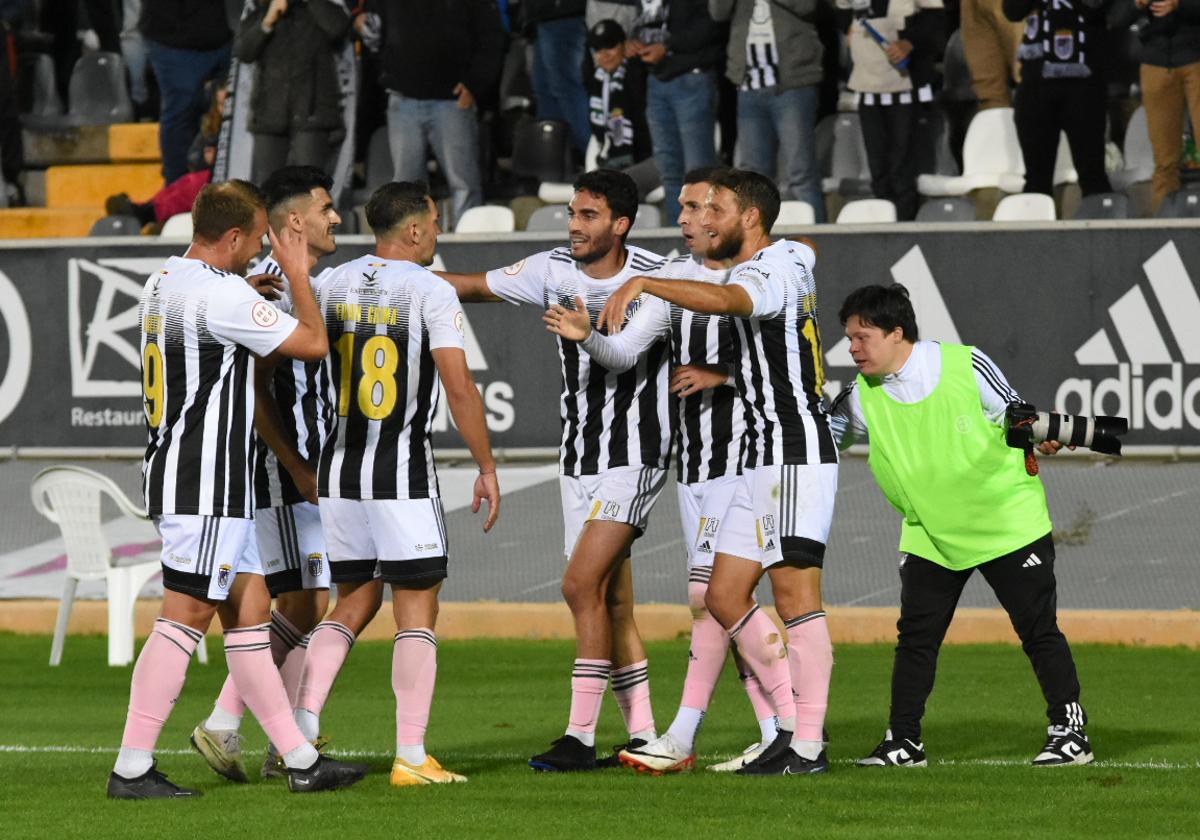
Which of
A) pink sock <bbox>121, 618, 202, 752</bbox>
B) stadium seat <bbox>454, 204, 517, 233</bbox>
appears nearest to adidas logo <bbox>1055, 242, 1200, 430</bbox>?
stadium seat <bbox>454, 204, 517, 233</bbox>

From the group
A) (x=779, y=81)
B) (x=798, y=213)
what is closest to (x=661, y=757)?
(x=798, y=213)

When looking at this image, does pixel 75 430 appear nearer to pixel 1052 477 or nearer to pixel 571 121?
pixel 571 121

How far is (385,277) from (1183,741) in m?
3.96

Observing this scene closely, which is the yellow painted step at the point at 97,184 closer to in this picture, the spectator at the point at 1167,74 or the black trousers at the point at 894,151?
the black trousers at the point at 894,151

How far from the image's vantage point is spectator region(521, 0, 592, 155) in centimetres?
1778

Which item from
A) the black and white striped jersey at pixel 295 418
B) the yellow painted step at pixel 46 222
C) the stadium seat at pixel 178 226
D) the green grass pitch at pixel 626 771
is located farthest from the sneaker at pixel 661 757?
the yellow painted step at pixel 46 222

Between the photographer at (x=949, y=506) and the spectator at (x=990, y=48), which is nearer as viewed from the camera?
the photographer at (x=949, y=506)

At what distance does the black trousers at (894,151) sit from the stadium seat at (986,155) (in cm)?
45

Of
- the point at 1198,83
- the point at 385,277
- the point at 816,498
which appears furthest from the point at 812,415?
the point at 1198,83

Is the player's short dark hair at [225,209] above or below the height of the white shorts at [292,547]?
above

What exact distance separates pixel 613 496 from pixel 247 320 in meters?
1.78

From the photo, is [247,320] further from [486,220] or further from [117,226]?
[117,226]

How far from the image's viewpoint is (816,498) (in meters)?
8.30

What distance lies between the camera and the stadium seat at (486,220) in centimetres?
1664
